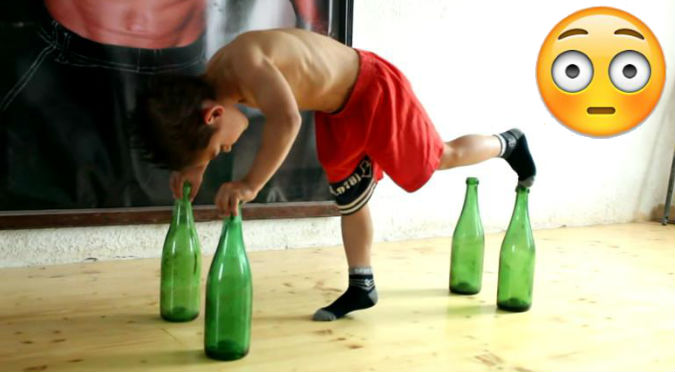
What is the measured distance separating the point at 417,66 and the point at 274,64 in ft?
4.29

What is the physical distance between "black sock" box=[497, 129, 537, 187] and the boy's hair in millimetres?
803

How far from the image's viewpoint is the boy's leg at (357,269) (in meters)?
1.48

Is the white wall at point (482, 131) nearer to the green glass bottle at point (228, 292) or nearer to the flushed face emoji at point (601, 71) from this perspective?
the flushed face emoji at point (601, 71)

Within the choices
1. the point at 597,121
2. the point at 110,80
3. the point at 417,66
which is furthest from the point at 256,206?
the point at 597,121

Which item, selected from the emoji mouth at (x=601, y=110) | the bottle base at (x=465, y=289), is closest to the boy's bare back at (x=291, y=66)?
the bottle base at (x=465, y=289)

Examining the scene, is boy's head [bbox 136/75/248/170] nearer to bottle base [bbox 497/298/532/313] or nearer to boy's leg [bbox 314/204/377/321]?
boy's leg [bbox 314/204/377/321]

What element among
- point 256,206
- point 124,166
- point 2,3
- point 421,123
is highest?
point 2,3

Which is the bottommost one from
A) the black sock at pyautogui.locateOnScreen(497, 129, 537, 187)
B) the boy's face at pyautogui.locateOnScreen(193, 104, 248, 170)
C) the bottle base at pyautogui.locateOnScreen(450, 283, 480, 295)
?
the bottle base at pyautogui.locateOnScreen(450, 283, 480, 295)

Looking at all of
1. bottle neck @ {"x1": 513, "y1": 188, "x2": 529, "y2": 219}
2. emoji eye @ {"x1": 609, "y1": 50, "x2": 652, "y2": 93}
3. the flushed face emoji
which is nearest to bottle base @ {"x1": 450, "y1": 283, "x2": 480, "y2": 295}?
bottle neck @ {"x1": 513, "y1": 188, "x2": 529, "y2": 219}

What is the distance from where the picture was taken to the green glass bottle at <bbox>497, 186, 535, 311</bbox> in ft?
5.09

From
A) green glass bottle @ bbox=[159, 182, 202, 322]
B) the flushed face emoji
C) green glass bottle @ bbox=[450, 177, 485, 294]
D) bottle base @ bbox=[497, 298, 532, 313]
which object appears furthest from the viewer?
the flushed face emoji

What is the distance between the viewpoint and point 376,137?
145 cm

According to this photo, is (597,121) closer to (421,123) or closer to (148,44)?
(421,123)

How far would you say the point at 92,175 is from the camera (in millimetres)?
1957
